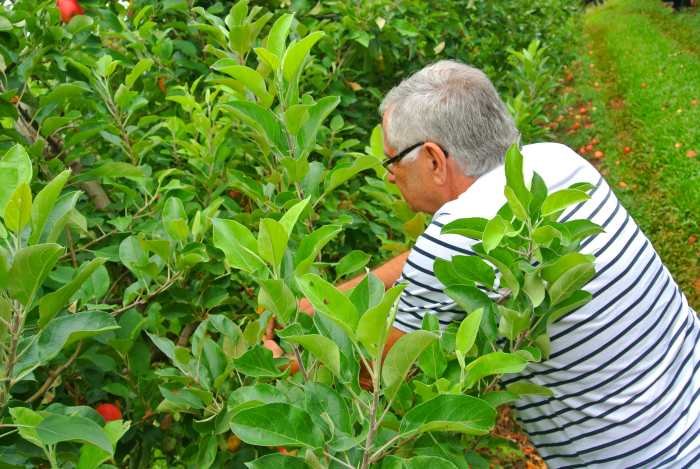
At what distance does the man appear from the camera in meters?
1.52

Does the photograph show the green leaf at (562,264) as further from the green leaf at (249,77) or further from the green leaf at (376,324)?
the green leaf at (249,77)

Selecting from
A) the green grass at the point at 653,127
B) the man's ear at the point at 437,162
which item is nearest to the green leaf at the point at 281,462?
the man's ear at the point at 437,162

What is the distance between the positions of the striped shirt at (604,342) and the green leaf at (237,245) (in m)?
0.50

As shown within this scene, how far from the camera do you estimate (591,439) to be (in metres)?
1.62

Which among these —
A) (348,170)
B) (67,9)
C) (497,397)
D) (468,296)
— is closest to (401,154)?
(348,170)

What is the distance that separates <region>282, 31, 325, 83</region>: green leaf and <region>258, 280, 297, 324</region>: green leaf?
0.55 m

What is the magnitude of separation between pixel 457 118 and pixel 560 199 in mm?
550

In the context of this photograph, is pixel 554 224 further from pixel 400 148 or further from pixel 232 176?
pixel 232 176

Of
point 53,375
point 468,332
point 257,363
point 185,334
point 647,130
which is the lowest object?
point 647,130

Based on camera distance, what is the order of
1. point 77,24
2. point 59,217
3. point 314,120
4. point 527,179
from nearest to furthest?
point 59,217
point 314,120
point 527,179
point 77,24

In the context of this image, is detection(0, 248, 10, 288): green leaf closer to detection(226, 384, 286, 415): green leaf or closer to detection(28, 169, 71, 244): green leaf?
detection(28, 169, 71, 244): green leaf

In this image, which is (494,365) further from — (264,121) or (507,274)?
(264,121)

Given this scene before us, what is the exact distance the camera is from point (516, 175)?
115 cm

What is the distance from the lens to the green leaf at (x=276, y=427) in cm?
87
